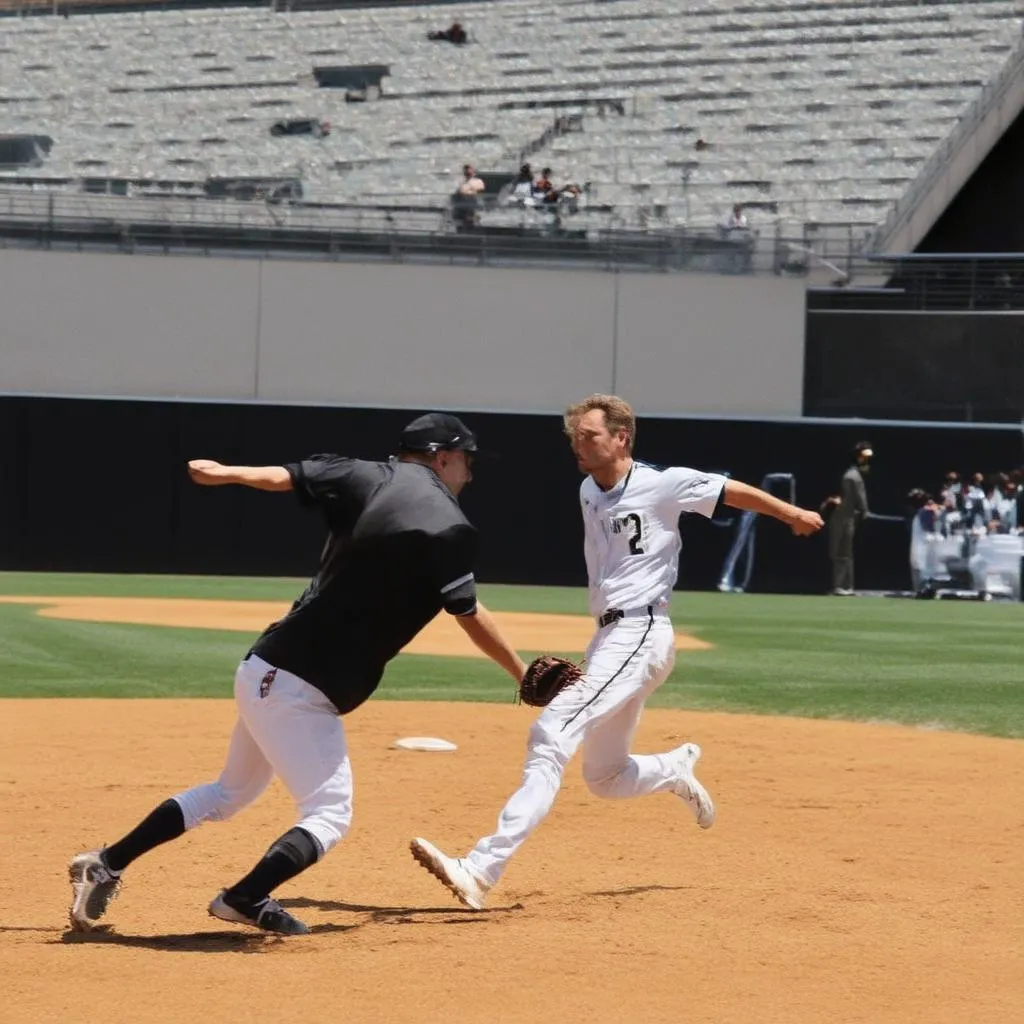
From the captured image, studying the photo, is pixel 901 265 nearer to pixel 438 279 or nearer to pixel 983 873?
pixel 438 279

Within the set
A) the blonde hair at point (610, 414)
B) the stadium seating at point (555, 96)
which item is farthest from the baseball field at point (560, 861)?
the stadium seating at point (555, 96)

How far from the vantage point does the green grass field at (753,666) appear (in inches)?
503

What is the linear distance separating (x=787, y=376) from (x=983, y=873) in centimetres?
2204

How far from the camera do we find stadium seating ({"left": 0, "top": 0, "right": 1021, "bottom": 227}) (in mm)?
34219

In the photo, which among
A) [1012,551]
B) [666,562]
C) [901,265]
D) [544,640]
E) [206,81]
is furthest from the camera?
[206,81]

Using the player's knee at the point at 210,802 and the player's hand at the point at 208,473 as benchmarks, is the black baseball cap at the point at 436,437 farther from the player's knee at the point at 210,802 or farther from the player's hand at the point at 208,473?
the player's knee at the point at 210,802

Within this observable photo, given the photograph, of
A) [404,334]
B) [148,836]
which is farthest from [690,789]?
[404,334]

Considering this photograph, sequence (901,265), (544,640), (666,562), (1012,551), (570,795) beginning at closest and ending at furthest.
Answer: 1. (666,562)
2. (570,795)
3. (544,640)
4. (1012,551)
5. (901,265)

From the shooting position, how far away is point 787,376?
28.7 meters

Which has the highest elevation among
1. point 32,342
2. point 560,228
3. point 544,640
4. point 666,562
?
point 560,228

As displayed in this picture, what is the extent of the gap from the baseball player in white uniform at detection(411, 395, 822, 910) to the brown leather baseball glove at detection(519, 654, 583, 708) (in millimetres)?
33

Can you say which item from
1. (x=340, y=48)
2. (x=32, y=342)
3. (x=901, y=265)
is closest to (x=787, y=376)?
(x=901, y=265)

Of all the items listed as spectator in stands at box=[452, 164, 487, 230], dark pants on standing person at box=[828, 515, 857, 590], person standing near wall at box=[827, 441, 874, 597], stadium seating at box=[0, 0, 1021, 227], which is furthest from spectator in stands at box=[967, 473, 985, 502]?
spectator in stands at box=[452, 164, 487, 230]

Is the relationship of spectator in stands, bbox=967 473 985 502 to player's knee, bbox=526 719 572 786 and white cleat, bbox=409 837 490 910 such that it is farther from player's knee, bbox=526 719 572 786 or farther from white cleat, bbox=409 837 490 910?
white cleat, bbox=409 837 490 910
